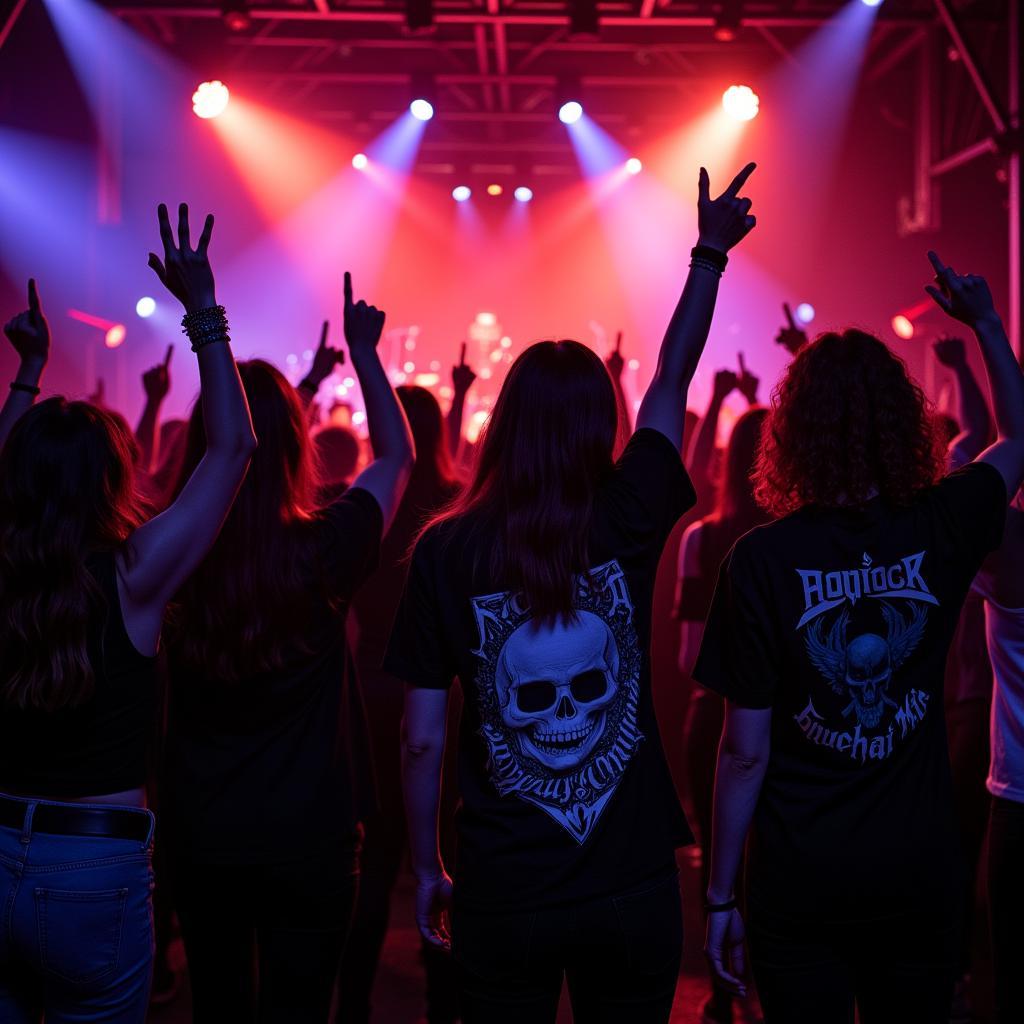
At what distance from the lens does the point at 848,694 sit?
5.89ft

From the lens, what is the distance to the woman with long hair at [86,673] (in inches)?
65.7

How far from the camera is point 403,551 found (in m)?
3.09

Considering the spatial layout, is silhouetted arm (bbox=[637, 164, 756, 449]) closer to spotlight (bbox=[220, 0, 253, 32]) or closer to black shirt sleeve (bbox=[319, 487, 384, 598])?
black shirt sleeve (bbox=[319, 487, 384, 598])

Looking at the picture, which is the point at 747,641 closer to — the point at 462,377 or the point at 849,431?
the point at 849,431

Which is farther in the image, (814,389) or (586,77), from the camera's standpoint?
(586,77)

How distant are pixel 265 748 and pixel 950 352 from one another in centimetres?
216

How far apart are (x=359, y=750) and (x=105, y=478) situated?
0.86 meters

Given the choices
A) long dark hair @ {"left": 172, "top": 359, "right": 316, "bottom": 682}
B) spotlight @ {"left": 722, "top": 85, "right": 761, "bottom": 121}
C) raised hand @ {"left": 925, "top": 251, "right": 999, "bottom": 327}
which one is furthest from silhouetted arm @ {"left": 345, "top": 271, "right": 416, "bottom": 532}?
spotlight @ {"left": 722, "top": 85, "right": 761, "bottom": 121}

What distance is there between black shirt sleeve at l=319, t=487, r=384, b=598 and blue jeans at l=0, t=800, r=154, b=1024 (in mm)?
623

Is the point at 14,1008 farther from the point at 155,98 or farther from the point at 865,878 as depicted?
the point at 155,98

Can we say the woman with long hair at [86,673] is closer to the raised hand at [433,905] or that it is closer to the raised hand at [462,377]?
the raised hand at [433,905]

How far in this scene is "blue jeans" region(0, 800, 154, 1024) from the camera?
1.65 meters

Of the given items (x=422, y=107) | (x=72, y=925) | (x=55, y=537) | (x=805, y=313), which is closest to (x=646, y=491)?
(x=55, y=537)

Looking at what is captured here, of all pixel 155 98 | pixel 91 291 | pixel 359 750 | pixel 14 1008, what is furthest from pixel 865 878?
pixel 155 98
